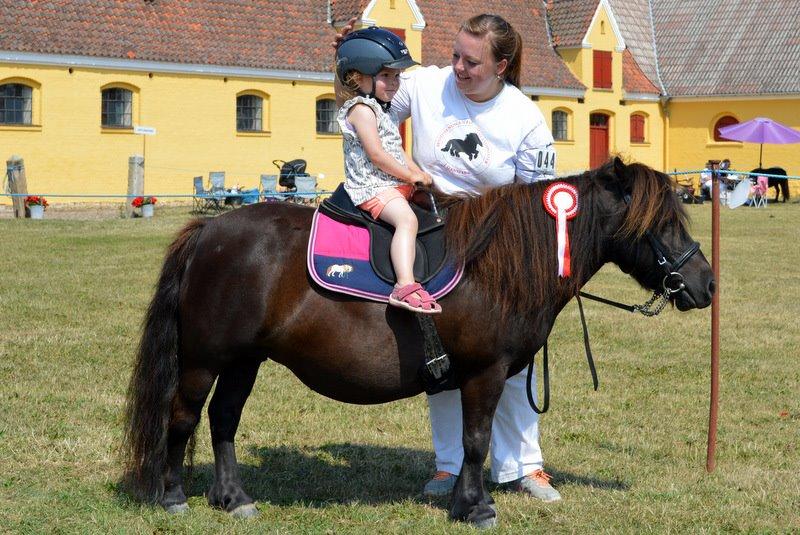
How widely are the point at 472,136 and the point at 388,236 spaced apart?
774mm

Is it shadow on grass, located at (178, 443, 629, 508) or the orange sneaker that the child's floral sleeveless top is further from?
the orange sneaker

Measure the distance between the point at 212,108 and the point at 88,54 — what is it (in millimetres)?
4067

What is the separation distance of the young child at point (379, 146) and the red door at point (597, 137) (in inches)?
1416

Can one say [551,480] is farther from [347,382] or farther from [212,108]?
[212,108]

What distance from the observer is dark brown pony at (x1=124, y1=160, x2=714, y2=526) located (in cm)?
522

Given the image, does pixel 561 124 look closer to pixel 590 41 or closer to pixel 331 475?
pixel 590 41

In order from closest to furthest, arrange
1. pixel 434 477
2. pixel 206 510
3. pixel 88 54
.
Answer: pixel 206 510, pixel 434 477, pixel 88 54

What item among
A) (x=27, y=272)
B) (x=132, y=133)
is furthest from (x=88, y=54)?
(x=27, y=272)

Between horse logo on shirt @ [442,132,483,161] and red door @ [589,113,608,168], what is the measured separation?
35541 millimetres

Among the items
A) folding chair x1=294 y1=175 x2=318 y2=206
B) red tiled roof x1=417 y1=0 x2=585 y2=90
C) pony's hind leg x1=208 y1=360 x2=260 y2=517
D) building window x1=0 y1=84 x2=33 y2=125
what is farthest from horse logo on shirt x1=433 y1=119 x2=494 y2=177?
red tiled roof x1=417 y1=0 x2=585 y2=90

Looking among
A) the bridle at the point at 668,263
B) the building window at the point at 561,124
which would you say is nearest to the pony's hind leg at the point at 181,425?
the bridle at the point at 668,263

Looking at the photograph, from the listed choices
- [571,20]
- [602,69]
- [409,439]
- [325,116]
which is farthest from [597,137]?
[409,439]

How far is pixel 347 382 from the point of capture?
5.27m

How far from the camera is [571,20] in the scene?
130 ft
